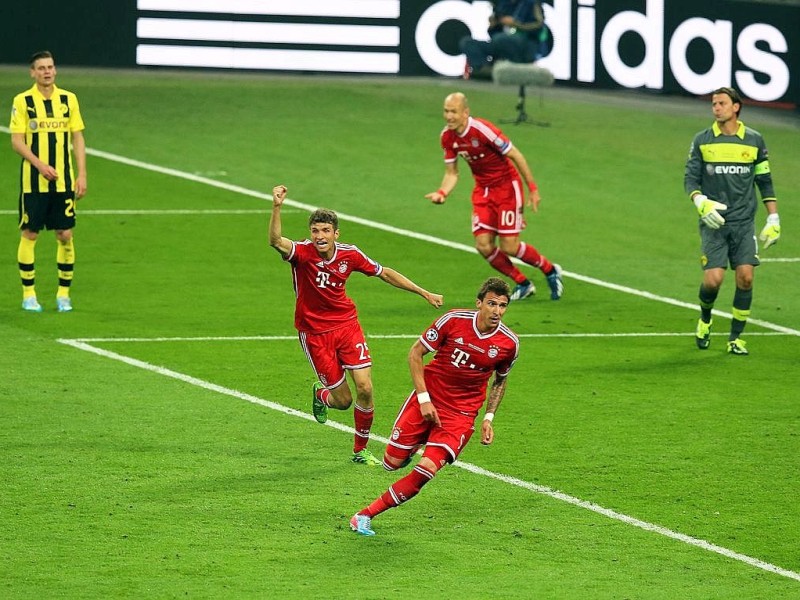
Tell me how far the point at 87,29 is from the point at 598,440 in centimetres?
1921

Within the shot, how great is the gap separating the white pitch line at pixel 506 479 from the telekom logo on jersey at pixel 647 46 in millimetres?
16154

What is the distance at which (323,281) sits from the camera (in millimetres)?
11555

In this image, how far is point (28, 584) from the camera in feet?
29.3

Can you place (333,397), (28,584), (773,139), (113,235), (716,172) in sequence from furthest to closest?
(773,139), (113,235), (716,172), (333,397), (28,584)

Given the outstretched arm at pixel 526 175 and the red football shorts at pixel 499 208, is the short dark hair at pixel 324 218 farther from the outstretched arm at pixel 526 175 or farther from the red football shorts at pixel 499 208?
the red football shorts at pixel 499 208

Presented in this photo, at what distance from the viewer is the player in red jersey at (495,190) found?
1716cm

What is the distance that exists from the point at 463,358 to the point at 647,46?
2051cm

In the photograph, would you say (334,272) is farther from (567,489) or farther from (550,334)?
(550,334)

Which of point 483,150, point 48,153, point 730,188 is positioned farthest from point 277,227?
point 483,150

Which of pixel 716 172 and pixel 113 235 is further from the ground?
pixel 716 172

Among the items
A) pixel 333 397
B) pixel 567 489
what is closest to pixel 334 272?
pixel 333 397

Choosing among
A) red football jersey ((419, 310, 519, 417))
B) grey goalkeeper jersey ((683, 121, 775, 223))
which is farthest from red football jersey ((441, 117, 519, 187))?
red football jersey ((419, 310, 519, 417))

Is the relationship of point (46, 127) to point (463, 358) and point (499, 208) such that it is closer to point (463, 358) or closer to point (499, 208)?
point (499, 208)

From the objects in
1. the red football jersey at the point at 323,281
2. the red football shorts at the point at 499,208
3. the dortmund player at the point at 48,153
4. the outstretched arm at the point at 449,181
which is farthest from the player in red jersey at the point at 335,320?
the red football shorts at the point at 499,208
